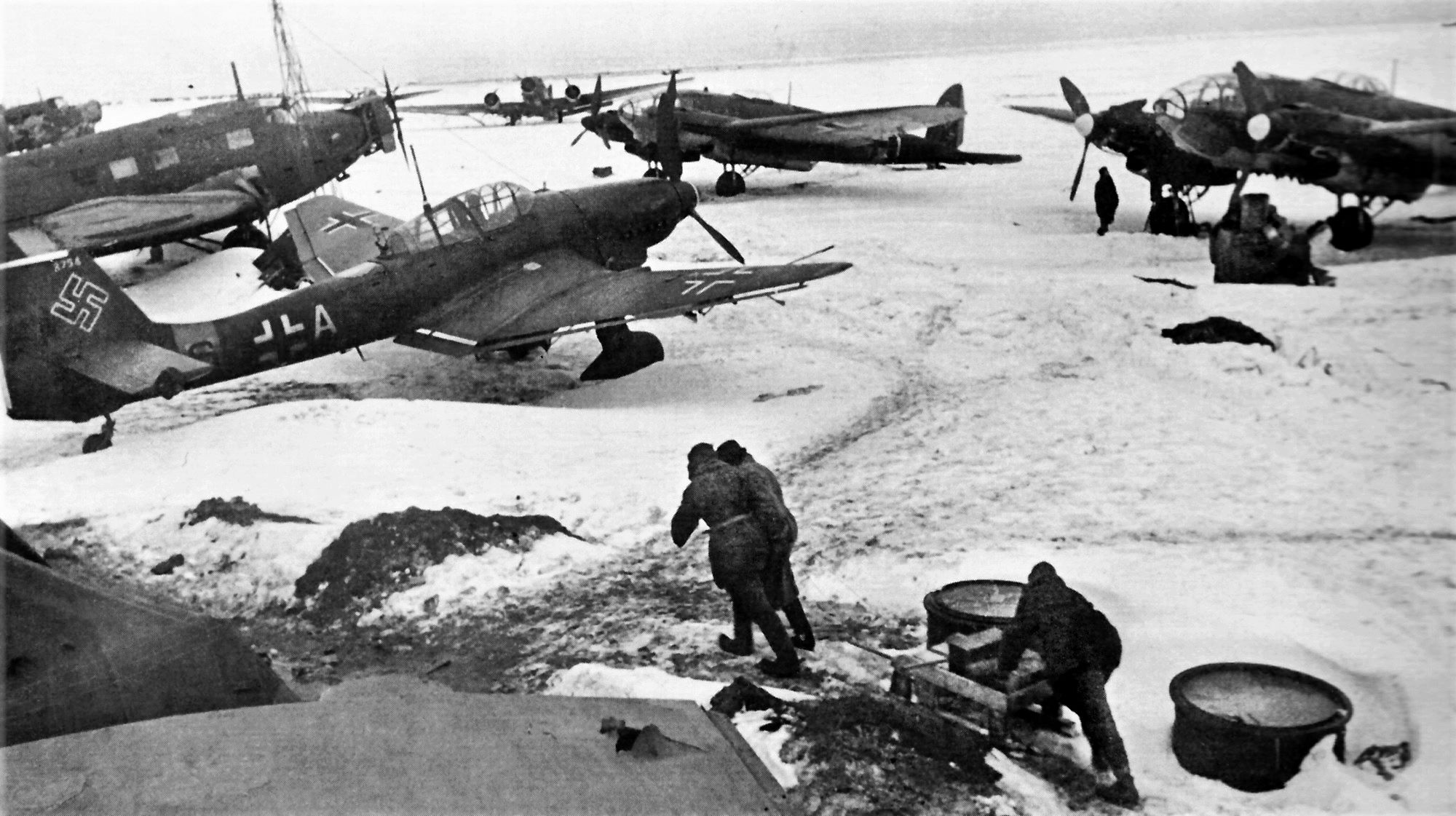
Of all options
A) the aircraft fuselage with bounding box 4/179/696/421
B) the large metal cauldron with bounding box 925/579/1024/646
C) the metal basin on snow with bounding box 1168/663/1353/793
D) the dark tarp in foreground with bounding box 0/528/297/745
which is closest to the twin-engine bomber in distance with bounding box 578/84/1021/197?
the aircraft fuselage with bounding box 4/179/696/421

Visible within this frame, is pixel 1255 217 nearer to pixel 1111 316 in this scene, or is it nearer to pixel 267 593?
pixel 1111 316

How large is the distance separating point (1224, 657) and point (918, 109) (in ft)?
50.9

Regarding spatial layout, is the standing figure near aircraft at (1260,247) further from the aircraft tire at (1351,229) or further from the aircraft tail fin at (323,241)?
the aircraft tail fin at (323,241)

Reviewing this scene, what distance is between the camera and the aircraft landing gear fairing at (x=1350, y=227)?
6371mm

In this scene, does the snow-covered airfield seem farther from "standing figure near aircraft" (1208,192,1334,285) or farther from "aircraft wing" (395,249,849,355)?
"aircraft wing" (395,249,849,355)

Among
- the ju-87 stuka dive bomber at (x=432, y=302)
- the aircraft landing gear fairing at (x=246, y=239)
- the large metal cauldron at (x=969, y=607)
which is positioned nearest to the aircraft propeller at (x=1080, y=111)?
the ju-87 stuka dive bomber at (x=432, y=302)

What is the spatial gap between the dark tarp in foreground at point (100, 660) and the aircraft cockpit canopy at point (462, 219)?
26.9 ft

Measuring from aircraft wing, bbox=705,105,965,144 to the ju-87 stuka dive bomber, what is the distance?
22.6 feet

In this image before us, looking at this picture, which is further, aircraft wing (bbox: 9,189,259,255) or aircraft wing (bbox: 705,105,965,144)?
aircraft wing (bbox: 705,105,965,144)

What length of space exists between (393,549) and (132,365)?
4.38m

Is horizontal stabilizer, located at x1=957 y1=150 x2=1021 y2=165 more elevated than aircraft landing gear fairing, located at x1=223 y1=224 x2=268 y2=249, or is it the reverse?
horizontal stabilizer, located at x1=957 y1=150 x2=1021 y2=165

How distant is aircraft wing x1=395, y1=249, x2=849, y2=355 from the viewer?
11.7 m

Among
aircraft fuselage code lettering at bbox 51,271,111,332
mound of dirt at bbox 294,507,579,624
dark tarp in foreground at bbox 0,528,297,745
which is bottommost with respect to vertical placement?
mound of dirt at bbox 294,507,579,624

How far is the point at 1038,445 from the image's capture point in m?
9.65
